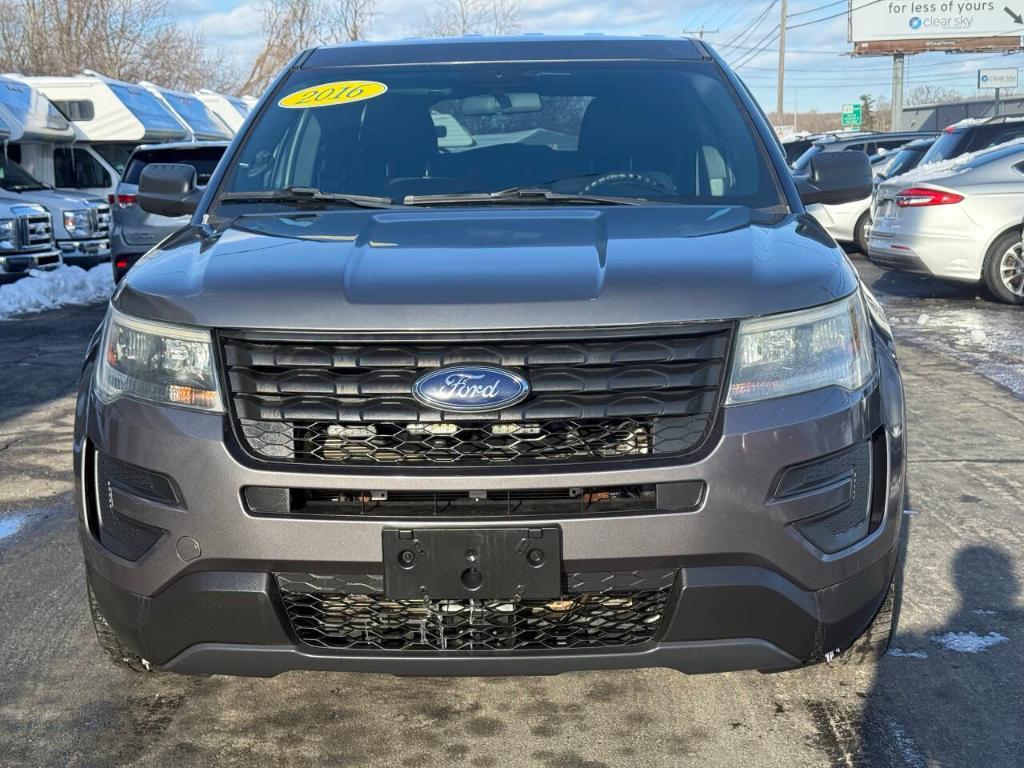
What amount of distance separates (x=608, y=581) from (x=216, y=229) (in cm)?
159

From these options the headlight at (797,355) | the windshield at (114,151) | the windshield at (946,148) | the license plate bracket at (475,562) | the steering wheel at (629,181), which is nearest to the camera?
the license plate bracket at (475,562)

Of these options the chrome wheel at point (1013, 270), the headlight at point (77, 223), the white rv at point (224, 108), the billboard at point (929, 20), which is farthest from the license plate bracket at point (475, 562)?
the billboard at point (929, 20)

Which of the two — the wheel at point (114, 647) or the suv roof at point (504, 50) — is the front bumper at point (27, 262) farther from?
the wheel at point (114, 647)

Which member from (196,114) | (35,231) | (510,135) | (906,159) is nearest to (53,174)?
(196,114)

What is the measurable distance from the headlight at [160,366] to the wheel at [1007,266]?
10.2 m

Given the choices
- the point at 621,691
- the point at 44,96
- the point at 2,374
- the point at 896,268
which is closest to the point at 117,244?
the point at 2,374

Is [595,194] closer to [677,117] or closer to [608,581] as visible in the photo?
[677,117]

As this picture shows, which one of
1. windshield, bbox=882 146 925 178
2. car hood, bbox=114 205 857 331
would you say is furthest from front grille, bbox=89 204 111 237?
car hood, bbox=114 205 857 331

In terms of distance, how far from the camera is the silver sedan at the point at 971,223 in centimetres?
1150

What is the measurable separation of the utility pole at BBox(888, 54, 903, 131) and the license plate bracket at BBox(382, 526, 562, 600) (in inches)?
2201

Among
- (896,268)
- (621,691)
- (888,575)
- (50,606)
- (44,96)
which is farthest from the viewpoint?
(44,96)

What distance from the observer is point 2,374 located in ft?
28.7

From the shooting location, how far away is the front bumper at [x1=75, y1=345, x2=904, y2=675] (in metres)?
2.58

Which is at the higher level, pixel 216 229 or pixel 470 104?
pixel 470 104
